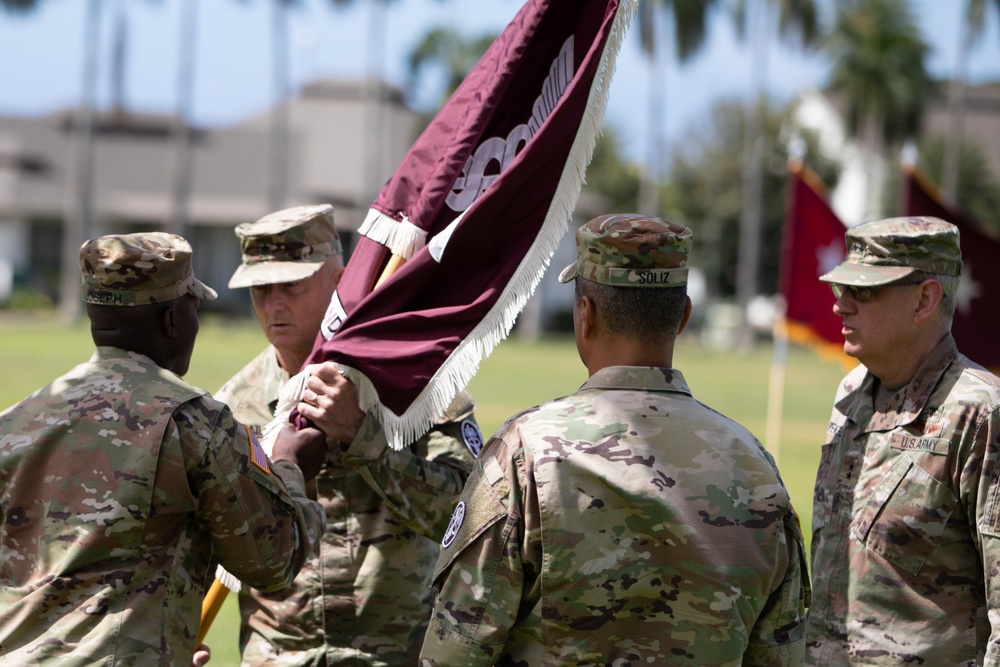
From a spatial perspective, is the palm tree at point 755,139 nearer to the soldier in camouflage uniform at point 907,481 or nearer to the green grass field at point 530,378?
the green grass field at point 530,378

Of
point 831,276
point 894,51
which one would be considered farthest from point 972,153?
point 831,276

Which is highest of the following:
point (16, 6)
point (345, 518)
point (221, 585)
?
point (16, 6)

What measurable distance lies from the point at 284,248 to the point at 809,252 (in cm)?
771

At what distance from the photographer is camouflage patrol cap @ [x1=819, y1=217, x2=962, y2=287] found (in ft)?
12.0

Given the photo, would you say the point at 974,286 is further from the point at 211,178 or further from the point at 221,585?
the point at 211,178

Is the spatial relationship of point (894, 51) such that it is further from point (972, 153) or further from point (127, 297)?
point (127, 297)

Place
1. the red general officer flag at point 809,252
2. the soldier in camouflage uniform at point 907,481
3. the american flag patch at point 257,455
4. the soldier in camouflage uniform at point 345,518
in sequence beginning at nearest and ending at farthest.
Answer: the american flag patch at point 257,455 < the soldier in camouflage uniform at point 907,481 < the soldier in camouflage uniform at point 345,518 < the red general officer flag at point 809,252

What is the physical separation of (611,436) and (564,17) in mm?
1628

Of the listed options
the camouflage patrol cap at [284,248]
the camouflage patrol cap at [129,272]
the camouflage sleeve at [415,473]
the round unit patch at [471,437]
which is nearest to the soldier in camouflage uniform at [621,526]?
the camouflage sleeve at [415,473]

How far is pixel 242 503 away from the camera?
309cm

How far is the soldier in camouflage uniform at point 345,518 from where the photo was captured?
Answer: 13.0ft

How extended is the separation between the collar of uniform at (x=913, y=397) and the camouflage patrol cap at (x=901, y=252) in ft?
0.84

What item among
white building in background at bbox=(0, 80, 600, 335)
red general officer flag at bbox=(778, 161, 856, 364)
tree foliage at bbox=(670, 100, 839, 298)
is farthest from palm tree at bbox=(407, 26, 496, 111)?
red general officer flag at bbox=(778, 161, 856, 364)

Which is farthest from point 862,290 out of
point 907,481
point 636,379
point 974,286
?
point 974,286
